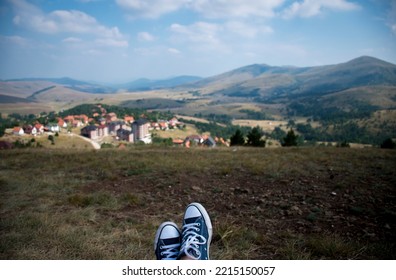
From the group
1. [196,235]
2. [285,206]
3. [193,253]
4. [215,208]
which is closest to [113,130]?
[215,208]

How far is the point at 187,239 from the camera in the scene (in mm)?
2482

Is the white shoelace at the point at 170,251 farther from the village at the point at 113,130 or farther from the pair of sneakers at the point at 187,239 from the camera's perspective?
the village at the point at 113,130

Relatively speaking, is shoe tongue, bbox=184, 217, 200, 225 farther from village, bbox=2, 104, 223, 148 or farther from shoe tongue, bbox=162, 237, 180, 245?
village, bbox=2, 104, 223, 148

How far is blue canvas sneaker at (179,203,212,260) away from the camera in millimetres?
2377

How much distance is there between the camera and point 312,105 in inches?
5221

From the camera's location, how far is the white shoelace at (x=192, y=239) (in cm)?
236

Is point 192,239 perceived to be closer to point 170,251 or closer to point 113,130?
point 170,251

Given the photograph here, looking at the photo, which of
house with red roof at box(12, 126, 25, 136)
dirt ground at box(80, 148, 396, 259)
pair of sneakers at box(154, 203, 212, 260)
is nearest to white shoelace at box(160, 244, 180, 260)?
pair of sneakers at box(154, 203, 212, 260)

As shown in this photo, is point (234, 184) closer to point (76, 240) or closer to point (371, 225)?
point (371, 225)

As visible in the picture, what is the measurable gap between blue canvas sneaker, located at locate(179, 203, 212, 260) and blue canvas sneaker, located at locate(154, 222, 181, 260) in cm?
11

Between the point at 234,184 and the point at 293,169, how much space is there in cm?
193

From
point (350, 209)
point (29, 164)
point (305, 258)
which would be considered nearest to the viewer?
point (305, 258)
